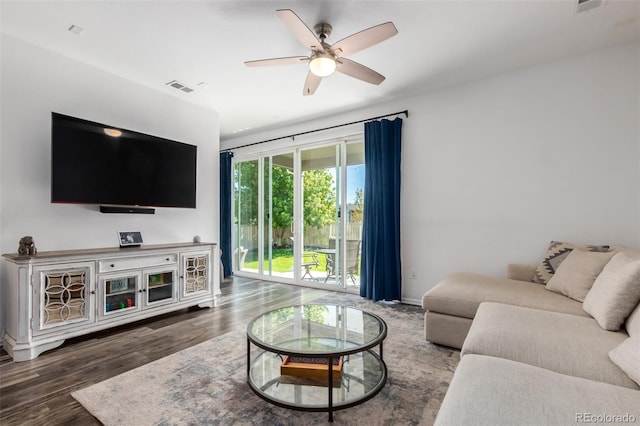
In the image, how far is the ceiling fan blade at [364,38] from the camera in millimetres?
2006

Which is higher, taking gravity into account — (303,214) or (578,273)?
(303,214)

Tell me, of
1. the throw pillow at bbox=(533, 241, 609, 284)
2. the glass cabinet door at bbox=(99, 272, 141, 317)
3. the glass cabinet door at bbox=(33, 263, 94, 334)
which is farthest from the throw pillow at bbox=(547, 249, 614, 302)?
the glass cabinet door at bbox=(33, 263, 94, 334)

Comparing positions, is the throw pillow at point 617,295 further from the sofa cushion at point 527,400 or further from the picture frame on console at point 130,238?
the picture frame on console at point 130,238

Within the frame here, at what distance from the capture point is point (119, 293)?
301 cm

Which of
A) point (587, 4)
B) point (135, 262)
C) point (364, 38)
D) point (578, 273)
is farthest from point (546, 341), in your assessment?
point (135, 262)

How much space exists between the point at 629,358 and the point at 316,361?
1.56 meters

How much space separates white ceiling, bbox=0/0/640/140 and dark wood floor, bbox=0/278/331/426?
2.70 meters

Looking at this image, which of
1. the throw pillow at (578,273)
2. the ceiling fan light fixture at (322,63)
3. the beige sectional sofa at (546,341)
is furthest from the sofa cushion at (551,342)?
the ceiling fan light fixture at (322,63)

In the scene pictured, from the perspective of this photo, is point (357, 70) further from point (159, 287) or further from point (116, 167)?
point (159, 287)

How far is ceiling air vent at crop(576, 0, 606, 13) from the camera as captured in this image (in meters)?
2.22

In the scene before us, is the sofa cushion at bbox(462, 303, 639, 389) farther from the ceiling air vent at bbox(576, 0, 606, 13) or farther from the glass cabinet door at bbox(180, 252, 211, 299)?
the glass cabinet door at bbox(180, 252, 211, 299)

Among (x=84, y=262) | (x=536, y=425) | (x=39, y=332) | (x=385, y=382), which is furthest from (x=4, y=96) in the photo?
(x=536, y=425)

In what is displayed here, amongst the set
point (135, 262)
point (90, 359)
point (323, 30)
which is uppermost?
point (323, 30)

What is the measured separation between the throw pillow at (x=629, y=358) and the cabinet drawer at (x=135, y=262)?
365cm
